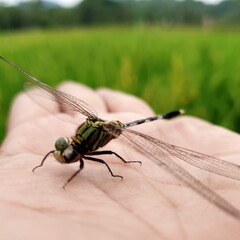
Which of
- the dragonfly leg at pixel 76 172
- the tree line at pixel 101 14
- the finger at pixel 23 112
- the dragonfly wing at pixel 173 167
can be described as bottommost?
the tree line at pixel 101 14

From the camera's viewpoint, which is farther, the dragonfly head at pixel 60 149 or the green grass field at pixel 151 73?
the green grass field at pixel 151 73

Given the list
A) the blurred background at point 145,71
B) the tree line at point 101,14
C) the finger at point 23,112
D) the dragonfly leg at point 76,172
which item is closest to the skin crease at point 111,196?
the dragonfly leg at point 76,172

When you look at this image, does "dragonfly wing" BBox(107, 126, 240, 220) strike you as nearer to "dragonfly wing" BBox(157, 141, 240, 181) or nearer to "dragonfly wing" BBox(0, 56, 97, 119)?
"dragonfly wing" BBox(157, 141, 240, 181)

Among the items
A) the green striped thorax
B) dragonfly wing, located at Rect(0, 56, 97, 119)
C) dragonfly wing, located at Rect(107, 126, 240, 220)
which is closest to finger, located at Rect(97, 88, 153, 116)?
dragonfly wing, located at Rect(0, 56, 97, 119)

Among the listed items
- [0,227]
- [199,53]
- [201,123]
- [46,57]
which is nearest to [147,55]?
[199,53]

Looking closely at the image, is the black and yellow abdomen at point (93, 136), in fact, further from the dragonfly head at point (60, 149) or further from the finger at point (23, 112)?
the finger at point (23, 112)

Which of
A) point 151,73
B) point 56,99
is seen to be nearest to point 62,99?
point 56,99

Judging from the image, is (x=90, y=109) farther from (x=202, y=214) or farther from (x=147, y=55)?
(x=147, y=55)
